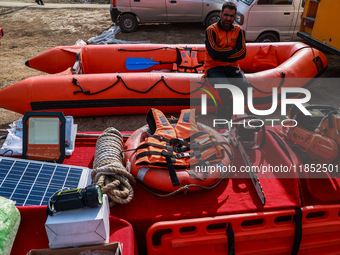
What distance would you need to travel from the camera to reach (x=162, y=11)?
8.86m

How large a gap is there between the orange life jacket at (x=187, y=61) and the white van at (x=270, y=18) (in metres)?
2.07

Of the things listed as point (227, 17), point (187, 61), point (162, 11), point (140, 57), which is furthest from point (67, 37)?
point (227, 17)

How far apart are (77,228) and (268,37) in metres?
6.94

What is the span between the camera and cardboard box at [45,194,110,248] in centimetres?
176

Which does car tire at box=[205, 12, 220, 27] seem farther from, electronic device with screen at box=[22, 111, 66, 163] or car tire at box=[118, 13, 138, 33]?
electronic device with screen at box=[22, 111, 66, 163]

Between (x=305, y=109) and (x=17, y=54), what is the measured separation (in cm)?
718

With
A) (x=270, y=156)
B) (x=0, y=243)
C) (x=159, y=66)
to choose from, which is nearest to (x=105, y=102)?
(x=159, y=66)

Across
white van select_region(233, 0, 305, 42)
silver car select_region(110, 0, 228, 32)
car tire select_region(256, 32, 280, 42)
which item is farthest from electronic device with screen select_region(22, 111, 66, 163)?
silver car select_region(110, 0, 228, 32)

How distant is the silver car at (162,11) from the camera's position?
340 inches

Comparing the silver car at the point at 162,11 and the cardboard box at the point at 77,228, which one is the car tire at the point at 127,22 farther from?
the cardboard box at the point at 77,228

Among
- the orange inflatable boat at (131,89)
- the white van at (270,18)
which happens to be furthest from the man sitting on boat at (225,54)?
the white van at (270,18)

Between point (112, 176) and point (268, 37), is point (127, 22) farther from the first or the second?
point (112, 176)

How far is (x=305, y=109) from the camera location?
2898mm

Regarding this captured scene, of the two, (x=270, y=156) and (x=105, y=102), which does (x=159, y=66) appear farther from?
(x=270, y=156)
